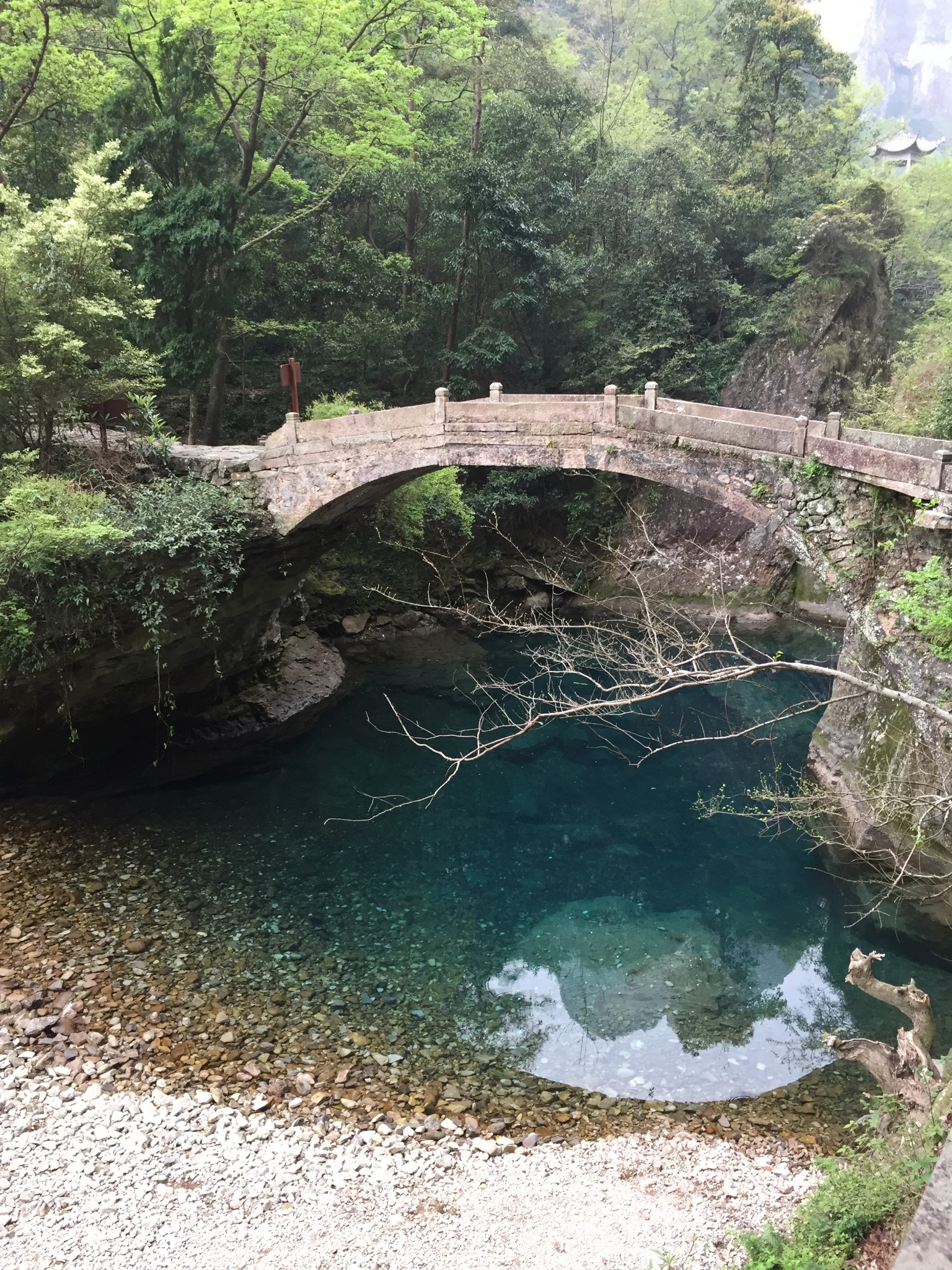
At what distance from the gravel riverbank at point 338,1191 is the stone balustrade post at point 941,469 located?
637 centimetres

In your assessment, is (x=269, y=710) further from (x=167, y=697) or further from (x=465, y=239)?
(x=465, y=239)

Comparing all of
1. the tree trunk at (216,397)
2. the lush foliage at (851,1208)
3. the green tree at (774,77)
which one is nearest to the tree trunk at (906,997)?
the lush foliage at (851,1208)

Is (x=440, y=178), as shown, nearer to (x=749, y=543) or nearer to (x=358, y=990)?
(x=749, y=543)

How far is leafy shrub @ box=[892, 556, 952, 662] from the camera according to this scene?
784 centimetres

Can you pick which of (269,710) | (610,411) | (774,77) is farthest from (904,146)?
(269,710)

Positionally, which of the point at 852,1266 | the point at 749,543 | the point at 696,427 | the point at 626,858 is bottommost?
the point at 626,858

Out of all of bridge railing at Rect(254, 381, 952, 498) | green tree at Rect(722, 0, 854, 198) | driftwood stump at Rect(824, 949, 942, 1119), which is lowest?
driftwood stump at Rect(824, 949, 942, 1119)

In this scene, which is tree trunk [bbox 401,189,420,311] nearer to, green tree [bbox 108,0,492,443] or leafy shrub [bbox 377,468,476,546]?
green tree [bbox 108,0,492,443]

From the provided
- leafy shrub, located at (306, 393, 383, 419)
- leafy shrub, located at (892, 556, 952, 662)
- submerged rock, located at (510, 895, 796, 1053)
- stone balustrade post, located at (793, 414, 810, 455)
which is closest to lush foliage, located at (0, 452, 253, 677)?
leafy shrub, located at (306, 393, 383, 419)

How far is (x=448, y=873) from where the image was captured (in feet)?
34.5

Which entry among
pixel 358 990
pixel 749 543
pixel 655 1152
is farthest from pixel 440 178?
pixel 655 1152

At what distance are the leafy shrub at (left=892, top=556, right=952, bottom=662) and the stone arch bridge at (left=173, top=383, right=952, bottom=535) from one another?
66cm

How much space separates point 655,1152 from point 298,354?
16.7 meters

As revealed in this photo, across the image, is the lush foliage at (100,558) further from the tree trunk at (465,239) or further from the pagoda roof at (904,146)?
the pagoda roof at (904,146)
